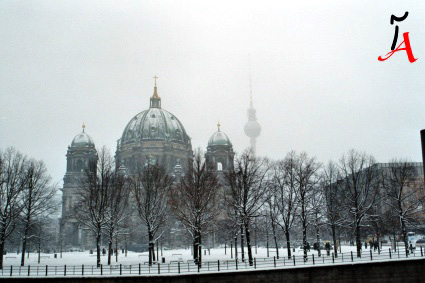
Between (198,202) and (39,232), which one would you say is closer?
(198,202)

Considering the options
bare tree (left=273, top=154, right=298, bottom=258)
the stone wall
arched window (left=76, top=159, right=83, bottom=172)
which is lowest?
the stone wall

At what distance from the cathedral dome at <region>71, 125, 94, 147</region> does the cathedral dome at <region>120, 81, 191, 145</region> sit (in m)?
10.1

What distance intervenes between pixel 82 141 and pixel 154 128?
65.7 feet

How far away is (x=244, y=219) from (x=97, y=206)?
48.4 ft

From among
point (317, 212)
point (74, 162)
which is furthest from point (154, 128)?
point (317, 212)

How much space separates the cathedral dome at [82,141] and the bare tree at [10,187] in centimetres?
8107

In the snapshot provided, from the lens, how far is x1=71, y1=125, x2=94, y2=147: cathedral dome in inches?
5261

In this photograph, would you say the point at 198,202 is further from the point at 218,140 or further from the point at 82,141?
the point at 82,141

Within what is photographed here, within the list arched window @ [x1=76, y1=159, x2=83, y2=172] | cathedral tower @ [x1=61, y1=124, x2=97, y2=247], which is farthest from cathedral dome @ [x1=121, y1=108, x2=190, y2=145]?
arched window @ [x1=76, y1=159, x2=83, y2=172]

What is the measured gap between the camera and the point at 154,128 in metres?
139

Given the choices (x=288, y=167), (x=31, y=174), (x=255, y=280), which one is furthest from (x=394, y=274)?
(x=31, y=174)

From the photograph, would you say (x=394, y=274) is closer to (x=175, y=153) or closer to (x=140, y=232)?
(x=140, y=232)

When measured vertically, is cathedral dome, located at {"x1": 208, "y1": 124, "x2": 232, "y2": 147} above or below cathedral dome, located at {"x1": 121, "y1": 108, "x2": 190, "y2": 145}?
below

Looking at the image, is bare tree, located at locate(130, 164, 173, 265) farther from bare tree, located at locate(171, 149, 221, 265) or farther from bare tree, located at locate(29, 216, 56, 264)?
bare tree, located at locate(29, 216, 56, 264)
